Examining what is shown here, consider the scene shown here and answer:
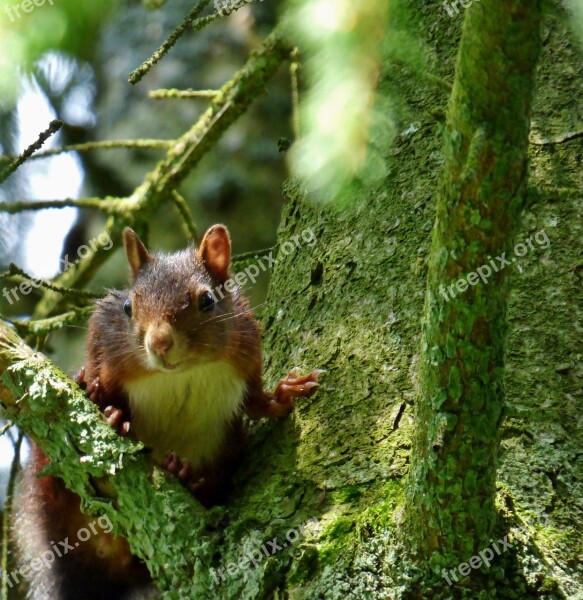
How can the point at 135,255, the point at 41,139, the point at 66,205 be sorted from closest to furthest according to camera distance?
the point at 41,139
the point at 135,255
the point at 66,205

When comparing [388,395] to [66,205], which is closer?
[388,395]

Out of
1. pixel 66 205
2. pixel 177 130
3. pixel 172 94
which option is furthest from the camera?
pixel 177 130

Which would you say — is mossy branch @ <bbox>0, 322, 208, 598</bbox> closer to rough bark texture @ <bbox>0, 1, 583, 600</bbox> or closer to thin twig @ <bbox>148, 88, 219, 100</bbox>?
rough bark texture @ <bbox>0, 1, 583, 600</bbox>

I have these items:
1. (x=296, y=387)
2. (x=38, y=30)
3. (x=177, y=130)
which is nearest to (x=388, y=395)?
(x=296, y=387)

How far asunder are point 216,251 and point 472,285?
177 cm

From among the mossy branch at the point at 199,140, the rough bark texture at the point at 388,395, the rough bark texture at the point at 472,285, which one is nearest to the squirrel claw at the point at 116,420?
the rough bark texture at the point at 388,395

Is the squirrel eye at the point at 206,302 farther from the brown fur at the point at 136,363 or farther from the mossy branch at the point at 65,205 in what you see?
the mossy branch at the point at 65,205

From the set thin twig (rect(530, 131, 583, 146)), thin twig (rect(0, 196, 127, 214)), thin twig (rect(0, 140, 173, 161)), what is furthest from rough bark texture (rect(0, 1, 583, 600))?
thin twig (rect(0, 196, 127, 214))

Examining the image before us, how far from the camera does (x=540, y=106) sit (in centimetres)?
279

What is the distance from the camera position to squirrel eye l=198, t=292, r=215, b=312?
303cm

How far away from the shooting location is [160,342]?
274 cm

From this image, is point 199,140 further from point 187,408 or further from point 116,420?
point 116,420

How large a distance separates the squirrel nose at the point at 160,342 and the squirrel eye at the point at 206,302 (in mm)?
267

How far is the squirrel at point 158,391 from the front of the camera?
279 centimetres
